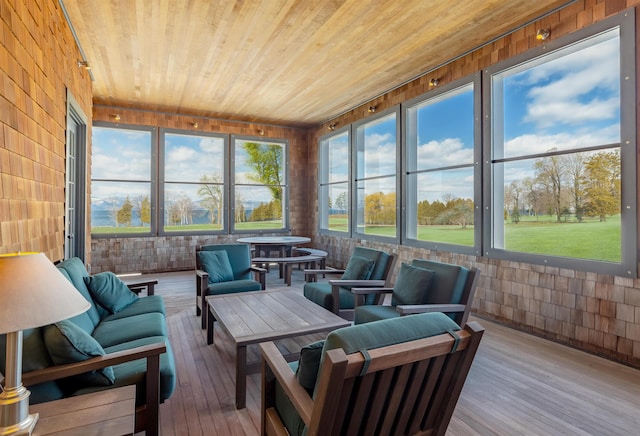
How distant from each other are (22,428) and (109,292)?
1.93 meters

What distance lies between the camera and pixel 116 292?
3166mm

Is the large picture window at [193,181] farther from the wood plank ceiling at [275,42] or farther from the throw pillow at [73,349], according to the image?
the throw pillow at [73,349]

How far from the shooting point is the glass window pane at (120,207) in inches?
273

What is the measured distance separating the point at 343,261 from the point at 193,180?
3.83 meters

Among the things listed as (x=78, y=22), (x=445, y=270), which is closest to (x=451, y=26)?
(x=445, y=270)

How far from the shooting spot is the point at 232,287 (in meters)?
4.01

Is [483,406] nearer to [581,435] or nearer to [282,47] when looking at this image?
[581,435]

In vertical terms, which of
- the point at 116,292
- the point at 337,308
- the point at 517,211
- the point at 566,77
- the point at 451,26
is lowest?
the point at 337,308

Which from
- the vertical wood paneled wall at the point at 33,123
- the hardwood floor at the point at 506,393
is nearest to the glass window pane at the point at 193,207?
the vertical wood paneled wall at the point at 33,123

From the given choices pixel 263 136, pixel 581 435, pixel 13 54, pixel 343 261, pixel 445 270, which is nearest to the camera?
pixel 581 435

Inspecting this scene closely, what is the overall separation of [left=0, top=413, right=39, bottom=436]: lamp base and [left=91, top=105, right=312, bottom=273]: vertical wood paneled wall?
20.6ft

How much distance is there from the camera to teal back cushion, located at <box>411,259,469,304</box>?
9.77ft

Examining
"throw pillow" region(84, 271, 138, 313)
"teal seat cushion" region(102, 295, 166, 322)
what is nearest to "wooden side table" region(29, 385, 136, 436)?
"teal seat cushion" region(102, 295, 166, 322)

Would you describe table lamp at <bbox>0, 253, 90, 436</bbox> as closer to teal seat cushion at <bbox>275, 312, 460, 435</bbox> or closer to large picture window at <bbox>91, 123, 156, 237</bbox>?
teal seat cushion at <bbox>275, 312, 460, 435</bbox>
